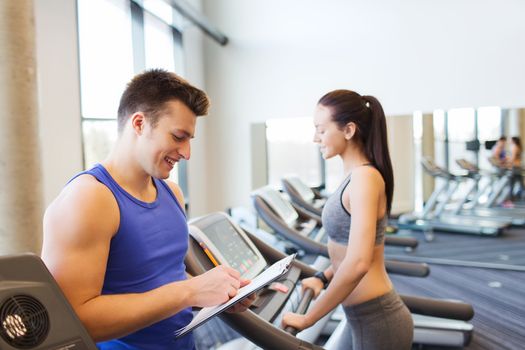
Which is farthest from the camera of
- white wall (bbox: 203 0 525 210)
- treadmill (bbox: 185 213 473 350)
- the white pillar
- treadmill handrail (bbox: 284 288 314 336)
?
white wall (bbox: 203 0 525 210)

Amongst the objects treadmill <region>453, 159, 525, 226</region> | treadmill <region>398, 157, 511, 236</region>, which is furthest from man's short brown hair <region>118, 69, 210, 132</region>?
treadmill <region>453, 159, 525, 226</region>

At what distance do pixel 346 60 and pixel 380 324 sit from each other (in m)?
4.23

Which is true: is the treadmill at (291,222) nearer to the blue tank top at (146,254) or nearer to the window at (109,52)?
the window at (109,52)

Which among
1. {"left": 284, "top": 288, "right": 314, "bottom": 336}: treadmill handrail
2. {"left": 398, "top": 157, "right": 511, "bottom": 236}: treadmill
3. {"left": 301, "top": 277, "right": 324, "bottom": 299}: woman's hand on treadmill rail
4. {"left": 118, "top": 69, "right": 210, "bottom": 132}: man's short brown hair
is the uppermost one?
{"left": 118, "top": 69, "right": 210, "bottom": 132}: man's short brown hair

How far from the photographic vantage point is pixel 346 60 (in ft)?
17.4

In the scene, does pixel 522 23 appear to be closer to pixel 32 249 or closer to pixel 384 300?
pixel 384 300

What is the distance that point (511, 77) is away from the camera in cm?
452

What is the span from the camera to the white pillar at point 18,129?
6.30ft

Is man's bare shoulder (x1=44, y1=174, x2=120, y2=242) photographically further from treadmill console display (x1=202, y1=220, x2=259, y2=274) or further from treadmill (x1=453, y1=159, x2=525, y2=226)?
treadmill (x1=453, y1=159, x2=525, y2=226)

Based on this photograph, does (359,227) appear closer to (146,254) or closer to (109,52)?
(146,254)

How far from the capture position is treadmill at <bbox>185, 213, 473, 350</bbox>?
4.66 feet

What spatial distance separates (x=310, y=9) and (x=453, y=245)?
3.21 m

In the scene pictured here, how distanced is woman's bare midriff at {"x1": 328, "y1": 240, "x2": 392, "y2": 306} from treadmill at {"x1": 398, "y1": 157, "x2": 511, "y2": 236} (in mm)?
3909

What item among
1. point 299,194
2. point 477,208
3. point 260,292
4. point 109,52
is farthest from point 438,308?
point 477,208
